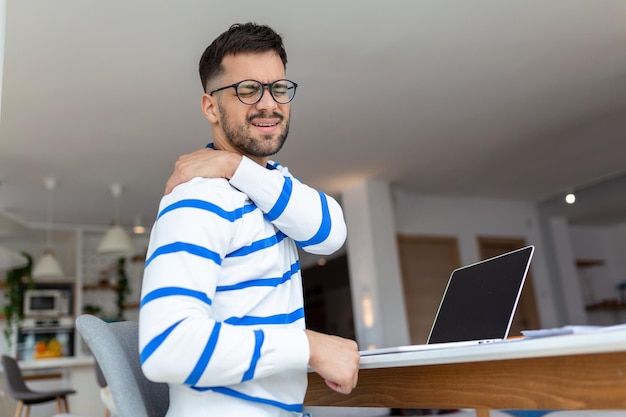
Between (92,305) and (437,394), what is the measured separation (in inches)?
290

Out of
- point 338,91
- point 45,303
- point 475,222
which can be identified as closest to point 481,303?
point 338,91

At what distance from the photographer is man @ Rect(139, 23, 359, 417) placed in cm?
91

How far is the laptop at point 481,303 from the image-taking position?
1286mm

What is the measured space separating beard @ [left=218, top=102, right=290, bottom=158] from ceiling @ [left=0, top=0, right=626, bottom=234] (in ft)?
7.31

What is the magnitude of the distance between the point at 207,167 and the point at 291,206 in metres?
0.17

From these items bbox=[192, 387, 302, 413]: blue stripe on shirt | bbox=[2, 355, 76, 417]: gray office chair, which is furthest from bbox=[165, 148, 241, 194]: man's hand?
bbox=[2, 355, 76, 417]: gray office chair

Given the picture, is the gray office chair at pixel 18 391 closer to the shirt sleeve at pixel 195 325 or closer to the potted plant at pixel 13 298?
the potted plant at pixel 13 298

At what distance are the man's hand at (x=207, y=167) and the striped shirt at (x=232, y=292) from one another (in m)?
0.02

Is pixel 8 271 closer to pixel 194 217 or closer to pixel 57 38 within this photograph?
pixel 57 38

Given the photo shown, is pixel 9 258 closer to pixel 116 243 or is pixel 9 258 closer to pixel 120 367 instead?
pixel 116 243

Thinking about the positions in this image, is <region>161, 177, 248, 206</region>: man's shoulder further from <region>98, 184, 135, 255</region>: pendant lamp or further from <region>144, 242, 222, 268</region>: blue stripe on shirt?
<region>98, 184, 135, 255</region>: pendant lamp

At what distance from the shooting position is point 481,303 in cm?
142

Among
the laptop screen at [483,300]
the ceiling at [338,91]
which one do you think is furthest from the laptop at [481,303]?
the ceiling at [338,91]

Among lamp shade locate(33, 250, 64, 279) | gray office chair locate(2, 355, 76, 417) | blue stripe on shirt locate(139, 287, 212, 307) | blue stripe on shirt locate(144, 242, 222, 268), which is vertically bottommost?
gray office chair locate(2, 355, 76, 417)
